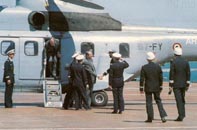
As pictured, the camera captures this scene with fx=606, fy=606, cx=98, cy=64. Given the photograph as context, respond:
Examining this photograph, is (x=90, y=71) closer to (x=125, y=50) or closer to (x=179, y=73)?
(x=125, y=50)

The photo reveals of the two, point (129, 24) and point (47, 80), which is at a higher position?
point (129, 24)

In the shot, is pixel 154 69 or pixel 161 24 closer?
pixel 154 69

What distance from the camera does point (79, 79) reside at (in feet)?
62.8

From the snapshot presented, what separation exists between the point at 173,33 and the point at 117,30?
6.38ft

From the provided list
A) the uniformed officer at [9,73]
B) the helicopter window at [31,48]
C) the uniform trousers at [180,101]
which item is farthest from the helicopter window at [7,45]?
the uniform trousers at [180,101]

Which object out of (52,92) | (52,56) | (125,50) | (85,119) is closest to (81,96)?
(52,92)

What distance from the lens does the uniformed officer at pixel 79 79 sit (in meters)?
19.1

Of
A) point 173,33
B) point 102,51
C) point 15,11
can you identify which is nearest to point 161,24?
point 173,33

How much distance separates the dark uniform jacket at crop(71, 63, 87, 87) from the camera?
19125 mm

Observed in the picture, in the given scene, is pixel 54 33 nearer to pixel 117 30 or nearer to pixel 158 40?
pixel 117 30

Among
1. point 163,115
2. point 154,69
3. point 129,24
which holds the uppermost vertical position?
point 129,24

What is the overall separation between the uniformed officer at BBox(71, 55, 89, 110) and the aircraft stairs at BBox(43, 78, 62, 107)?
1.10 m

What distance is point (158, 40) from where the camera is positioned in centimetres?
2067

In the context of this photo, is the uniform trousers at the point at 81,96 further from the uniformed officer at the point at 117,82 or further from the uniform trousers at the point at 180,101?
the uniform trousers at the point at 180,101
